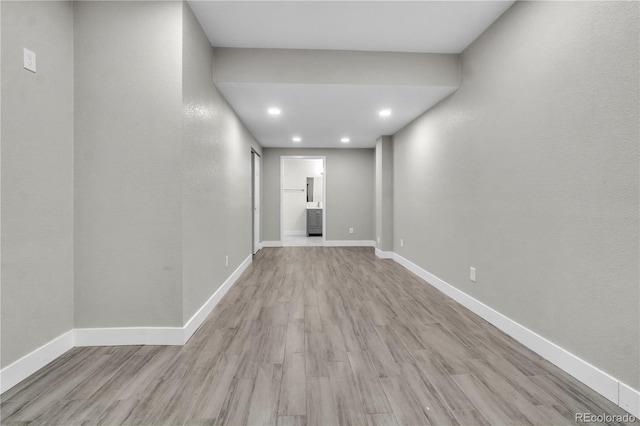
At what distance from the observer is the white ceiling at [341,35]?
83.0 inches

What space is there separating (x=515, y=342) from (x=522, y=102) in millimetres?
1749

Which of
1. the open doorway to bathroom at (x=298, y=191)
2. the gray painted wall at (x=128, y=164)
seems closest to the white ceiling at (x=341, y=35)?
the gray painted wall at (x=128, y=164)

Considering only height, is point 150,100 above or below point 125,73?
below

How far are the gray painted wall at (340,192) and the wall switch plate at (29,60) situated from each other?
4652 millimetres

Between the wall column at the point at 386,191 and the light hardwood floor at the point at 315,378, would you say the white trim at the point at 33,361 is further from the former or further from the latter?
the wall column at the point at 386,191

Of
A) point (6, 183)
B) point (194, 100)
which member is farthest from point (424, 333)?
point (6, 183)

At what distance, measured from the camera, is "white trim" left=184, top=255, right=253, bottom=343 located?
6.70ft

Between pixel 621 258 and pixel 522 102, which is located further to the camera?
pixel 522 102

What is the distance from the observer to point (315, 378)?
1.57 metres

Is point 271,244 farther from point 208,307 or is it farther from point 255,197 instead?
point 208,307

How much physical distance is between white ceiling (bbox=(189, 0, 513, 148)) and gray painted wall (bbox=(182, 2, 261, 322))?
23cm

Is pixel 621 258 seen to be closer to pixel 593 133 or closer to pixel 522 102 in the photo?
pixel 593 133

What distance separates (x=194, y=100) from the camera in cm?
217

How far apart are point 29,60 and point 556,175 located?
323 cm
